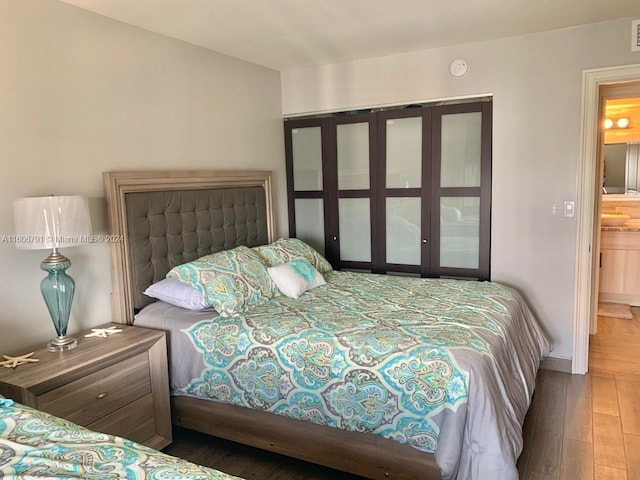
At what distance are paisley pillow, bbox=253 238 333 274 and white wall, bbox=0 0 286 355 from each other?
2.47ft

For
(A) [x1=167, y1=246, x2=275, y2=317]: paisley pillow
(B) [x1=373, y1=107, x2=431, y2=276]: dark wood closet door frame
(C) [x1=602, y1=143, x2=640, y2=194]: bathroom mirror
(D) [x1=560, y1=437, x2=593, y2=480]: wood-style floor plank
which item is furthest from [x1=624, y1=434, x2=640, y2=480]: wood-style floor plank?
(C) [x1=602, y1=143, x2=640, y2=194]: bathroom mirror

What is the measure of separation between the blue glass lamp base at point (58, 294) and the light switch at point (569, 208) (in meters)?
3.21

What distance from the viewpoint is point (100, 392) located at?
2.25 m

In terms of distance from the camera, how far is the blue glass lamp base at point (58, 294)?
90.7 inches

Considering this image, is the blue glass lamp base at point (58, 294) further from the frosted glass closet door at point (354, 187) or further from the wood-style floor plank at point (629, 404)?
the wood-style floor plank at point (629, 404)

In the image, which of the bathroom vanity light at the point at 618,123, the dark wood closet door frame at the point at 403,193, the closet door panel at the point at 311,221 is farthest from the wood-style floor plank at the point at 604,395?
the bathroom vanity light at the point at 618,123

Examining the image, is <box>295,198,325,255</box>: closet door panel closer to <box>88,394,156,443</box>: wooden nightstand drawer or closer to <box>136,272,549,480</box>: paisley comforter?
<box>136,272,549,480</box>: paisley comforter

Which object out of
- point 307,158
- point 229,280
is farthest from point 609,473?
point 307,158

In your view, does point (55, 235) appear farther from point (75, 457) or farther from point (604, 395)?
point (604, 395)

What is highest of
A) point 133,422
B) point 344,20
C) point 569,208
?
point 344,20

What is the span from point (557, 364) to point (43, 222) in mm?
3526

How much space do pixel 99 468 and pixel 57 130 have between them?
195 centimetres

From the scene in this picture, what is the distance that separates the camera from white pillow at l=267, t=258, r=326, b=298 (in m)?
3.13

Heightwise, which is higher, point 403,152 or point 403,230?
point 403,152
